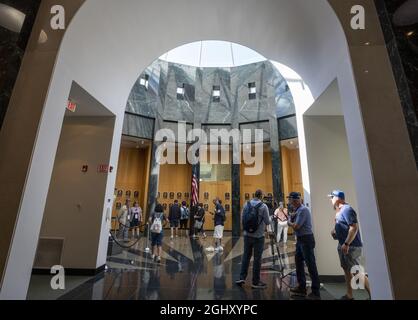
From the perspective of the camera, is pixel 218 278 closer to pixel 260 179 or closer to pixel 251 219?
pixel 251 219

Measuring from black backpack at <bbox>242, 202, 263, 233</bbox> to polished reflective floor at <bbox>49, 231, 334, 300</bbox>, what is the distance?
107 centimetres

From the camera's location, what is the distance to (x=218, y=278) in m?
4.25

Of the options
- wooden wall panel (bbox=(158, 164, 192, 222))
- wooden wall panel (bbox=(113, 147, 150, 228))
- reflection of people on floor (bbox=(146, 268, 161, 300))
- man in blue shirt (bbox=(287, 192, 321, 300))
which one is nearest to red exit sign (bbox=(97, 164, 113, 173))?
reflection of people on floor (bbox=(146, 268, 161, 300))

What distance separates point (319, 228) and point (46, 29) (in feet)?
18.9

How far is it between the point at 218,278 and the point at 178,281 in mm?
843

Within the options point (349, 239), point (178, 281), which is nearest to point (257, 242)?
point (349, 239)

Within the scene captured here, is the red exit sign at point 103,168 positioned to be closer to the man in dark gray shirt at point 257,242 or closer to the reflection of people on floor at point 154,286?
the reflection of people on floor at point 154,286

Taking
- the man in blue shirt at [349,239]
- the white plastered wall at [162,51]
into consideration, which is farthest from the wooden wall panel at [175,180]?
the man in blue shirt at [349,239]
